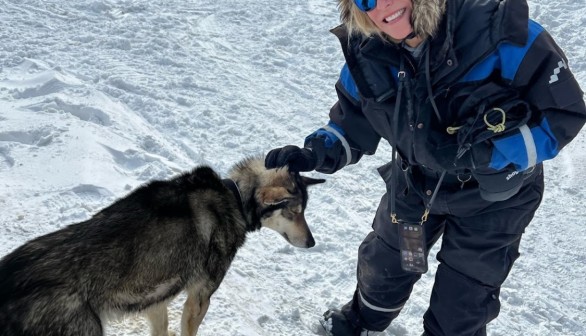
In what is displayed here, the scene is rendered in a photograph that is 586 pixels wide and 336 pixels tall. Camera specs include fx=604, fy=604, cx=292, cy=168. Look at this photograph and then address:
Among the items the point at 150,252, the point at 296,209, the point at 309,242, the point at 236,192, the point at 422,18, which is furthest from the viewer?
the point at 309,242

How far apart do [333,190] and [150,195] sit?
2.29 metres

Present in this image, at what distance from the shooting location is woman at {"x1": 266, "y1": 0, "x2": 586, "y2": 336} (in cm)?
265

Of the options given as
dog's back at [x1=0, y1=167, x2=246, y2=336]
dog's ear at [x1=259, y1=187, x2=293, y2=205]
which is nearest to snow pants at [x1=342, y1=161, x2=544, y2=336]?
dog's ear at [x1=259, y1=187, x2=293, y2=205]

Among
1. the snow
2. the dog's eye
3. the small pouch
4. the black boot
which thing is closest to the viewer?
the small pouch

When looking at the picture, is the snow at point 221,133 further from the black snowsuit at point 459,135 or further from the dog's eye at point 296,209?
the black snowsuit at point 459,135

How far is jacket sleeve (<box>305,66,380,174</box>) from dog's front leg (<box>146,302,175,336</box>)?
1235mm

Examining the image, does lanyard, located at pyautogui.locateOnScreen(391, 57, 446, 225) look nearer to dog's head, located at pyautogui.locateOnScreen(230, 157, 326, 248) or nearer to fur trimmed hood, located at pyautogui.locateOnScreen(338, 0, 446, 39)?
fur trimmed hood, located at pyautogui.locateOnScreen(338, 0, 446, 39)

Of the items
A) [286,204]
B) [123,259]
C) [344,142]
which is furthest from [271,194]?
[123,259]

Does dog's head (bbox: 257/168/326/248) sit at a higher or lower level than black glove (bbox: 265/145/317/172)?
lower

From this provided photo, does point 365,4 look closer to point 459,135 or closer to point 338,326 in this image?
point 459,135

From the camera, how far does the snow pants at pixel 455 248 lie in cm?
310

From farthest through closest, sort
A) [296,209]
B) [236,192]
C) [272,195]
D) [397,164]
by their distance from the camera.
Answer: [296,209] < [236,192] < [272,195] < [397,164]

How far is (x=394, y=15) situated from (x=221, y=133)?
11.0 ft

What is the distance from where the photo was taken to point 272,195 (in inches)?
149
